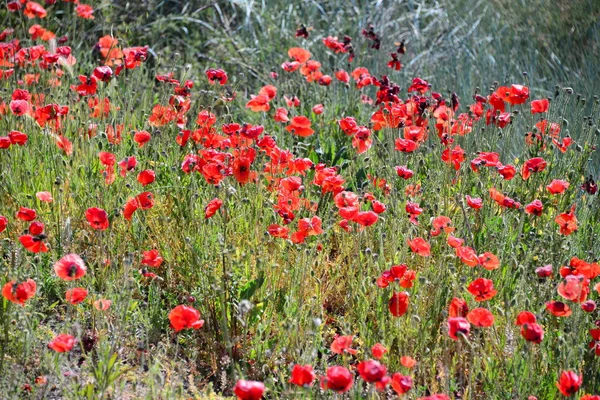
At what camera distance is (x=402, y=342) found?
256cm

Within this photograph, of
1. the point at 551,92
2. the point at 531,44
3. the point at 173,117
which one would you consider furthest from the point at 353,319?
the point at 531,44

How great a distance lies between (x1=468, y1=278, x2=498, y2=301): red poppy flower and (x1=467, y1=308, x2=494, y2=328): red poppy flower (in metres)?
0.13

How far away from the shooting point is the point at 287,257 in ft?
9.84

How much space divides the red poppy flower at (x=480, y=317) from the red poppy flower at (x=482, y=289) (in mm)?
130

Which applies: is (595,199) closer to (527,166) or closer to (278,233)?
(527,166)

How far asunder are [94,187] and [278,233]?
0.81m

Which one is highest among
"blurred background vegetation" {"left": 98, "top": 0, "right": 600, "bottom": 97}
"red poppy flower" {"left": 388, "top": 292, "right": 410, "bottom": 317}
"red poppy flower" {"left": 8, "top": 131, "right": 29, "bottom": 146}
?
"red poppy flower" {"left": 8, "top": 131, "right": 29, "bottom": 146}

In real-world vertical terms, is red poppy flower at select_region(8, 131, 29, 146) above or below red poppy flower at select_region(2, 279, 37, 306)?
above

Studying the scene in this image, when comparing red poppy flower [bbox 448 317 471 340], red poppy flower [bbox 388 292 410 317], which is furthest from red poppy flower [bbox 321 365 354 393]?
red poppy flower [bbox 388 292 410 317]

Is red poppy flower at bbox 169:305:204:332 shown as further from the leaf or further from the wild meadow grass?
the leaf

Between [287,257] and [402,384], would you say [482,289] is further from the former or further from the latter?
[287,257]

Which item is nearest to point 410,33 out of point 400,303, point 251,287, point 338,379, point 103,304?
point 251,287

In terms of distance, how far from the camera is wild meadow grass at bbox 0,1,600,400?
7.61ft

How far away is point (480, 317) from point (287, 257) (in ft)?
3.36
